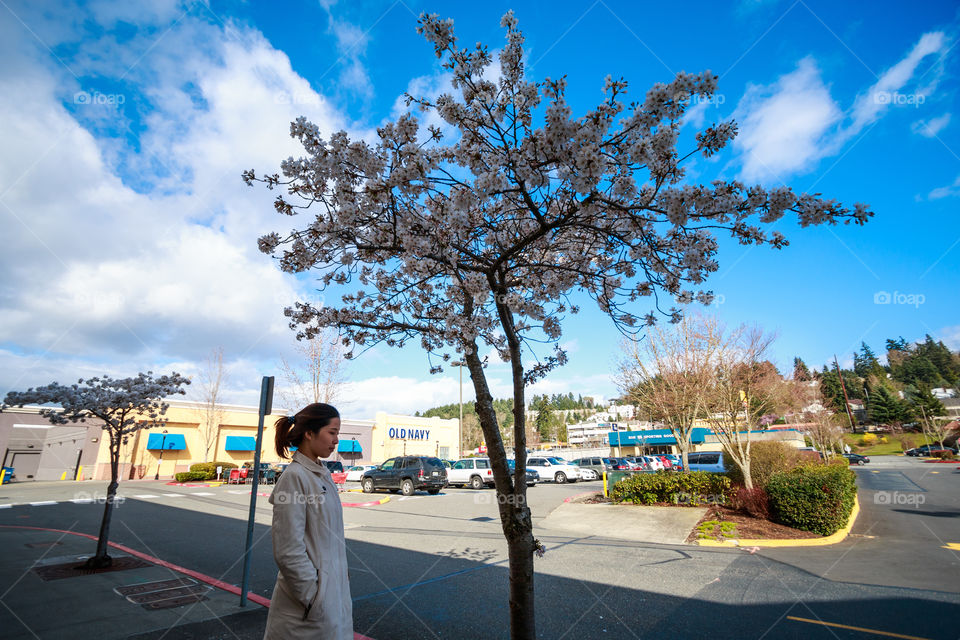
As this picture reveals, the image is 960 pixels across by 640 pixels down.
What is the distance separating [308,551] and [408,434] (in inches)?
1785

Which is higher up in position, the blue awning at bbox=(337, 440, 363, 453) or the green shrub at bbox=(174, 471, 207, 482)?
the blue awning at bbox=(337, 440, 363, 453)

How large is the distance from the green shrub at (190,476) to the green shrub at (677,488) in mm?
26919

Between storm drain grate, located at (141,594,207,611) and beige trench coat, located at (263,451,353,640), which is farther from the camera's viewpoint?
storm drain grate, located at (141,594,207,611)

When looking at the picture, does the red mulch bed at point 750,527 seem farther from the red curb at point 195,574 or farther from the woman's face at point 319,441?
the woman's face at point 319,441

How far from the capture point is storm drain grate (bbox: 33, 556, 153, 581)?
264 inches

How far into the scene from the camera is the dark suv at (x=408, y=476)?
2200 centimetres

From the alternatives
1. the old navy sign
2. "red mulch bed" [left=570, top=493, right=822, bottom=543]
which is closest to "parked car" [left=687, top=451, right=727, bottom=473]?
"red mulch bed" [left=570, top=493, right=822, bottom=543]

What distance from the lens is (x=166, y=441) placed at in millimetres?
32031

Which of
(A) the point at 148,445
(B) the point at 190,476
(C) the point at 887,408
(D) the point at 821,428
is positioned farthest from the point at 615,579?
(C) the point at 887,408

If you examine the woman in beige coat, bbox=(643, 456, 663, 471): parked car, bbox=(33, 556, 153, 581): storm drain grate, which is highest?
the woman in beige coat

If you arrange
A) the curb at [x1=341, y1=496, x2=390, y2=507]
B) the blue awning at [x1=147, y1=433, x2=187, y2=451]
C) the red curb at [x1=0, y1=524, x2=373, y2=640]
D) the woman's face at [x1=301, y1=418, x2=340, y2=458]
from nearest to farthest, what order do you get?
the woman's face at [x1=301, y1=418, x2=340, y2=458]
the red curb at [x1=0, y1=524, x2=373, y2=640]
the curb at [x1=341, y1=496, x2=390, y2=507]
the blue awning at [x1=147, y1=433, x2=187, y2=451]

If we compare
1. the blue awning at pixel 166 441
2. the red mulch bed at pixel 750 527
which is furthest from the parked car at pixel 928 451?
the blue awning at pixel 166 441

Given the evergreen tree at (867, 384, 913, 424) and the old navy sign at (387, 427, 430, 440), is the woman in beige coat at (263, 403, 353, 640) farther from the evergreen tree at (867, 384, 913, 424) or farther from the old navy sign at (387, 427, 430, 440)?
the evergreen tree at (867, 384, 913, 424)

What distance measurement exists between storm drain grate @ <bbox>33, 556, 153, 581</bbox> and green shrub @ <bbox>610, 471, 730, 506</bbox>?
42.1 ft
